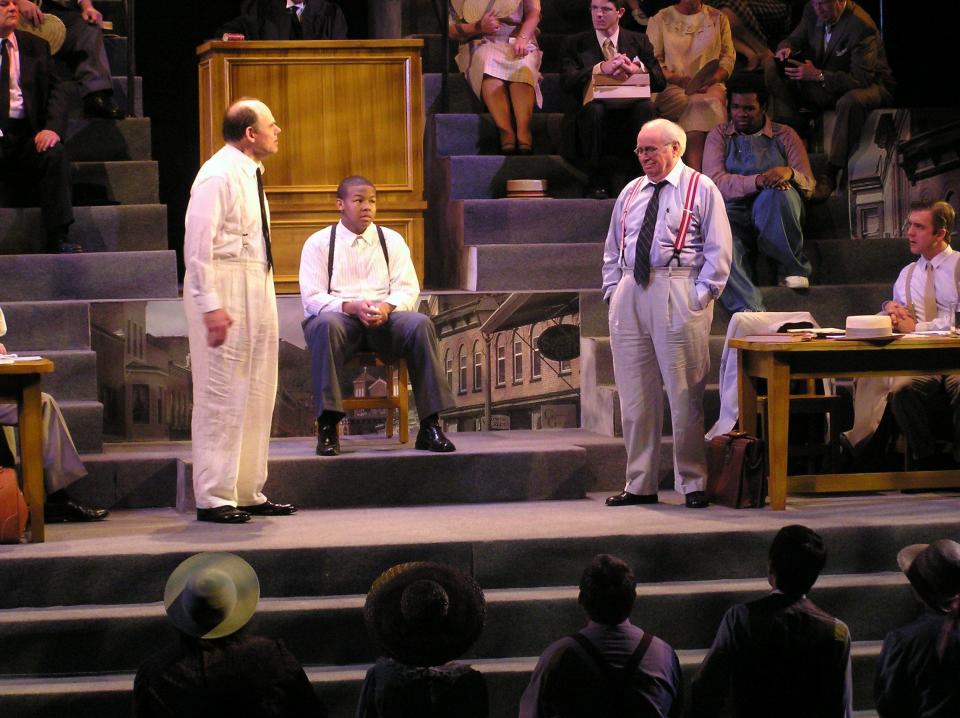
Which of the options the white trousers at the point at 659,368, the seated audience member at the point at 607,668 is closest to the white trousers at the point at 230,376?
the white trousers at the point at 659,368

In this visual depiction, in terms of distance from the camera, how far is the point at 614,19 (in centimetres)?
807

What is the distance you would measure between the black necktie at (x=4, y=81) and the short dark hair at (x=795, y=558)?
5.26 m

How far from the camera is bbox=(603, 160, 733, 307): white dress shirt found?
5633mm

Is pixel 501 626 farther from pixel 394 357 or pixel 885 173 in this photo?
pixel 885 173

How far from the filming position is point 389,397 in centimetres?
646

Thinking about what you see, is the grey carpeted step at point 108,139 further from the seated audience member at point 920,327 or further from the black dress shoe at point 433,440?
the seated audience member at point 920,327

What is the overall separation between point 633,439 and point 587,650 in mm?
2519

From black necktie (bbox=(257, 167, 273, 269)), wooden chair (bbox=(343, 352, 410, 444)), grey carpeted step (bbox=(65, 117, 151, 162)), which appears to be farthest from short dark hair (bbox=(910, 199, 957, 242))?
grey carpeted step (bbox=(65, 117, 151, 162))

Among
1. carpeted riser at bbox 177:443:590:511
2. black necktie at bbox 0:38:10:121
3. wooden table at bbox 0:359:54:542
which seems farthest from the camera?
black necktie at bbox 0:38:10:121

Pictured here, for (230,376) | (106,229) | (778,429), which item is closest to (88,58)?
(106,229)

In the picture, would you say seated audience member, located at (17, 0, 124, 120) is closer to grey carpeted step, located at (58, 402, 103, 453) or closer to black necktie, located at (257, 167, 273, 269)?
grey carpeted step, located at (58, 402, 103, 453)

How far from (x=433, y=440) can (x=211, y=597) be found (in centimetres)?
307

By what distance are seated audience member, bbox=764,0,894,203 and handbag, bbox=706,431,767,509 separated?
3.07m

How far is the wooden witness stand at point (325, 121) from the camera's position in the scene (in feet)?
26.4
